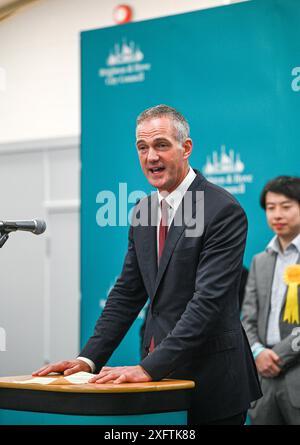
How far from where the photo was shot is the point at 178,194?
2.44 metres

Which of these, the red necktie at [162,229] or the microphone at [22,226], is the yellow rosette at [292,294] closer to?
the red necktie at [162,229]

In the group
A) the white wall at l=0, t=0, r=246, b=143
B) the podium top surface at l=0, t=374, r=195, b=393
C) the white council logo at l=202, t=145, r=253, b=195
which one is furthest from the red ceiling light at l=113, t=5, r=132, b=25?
the podium top surface at l=0, t=374, r=195, b=393

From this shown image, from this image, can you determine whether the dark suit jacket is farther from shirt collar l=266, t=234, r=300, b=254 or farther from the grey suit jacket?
shirt collar l=266, t=234, r=300, b=254

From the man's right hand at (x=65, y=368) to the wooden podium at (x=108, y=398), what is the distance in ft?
0.57

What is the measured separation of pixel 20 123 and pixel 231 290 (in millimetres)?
4641

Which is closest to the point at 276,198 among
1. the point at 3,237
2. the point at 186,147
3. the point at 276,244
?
the point at 276,244

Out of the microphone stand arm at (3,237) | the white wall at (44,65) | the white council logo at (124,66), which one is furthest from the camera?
the white wall at (44,65)

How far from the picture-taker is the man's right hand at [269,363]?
3.80 m

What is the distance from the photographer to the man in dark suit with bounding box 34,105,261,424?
7.43ft

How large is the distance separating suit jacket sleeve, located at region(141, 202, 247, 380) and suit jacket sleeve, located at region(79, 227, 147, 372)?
0.26 m

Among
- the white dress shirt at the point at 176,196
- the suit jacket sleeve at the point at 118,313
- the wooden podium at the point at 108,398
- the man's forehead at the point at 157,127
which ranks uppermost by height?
the man's forehead at the point at 157,127

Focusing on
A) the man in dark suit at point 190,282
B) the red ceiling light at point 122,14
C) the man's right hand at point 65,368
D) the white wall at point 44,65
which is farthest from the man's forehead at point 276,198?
the white wall at point 44,65

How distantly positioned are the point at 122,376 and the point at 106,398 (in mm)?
88
